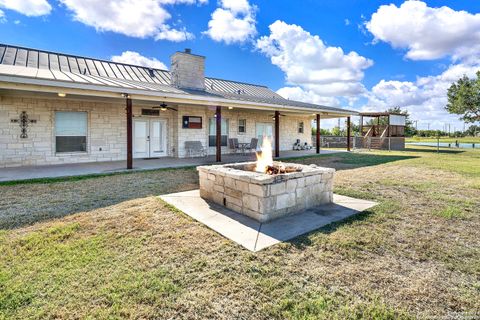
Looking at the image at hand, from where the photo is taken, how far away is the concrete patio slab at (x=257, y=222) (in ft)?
11.0

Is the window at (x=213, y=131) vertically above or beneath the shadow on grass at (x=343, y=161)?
above

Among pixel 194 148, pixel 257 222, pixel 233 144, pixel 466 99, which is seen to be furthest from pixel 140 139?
pixel 466 99

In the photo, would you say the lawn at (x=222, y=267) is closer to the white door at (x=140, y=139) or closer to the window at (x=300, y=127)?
the white door at (x=140, y=139)

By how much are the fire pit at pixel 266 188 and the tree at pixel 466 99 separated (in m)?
30.6

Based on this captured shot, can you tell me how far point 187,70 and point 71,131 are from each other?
593 centimetres

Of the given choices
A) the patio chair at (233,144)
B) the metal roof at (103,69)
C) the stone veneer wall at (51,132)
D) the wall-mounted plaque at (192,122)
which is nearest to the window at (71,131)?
the stone veneer wall at (51,132)

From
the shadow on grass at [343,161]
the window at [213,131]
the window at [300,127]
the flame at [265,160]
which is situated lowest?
the shadow on grass at [343,161]

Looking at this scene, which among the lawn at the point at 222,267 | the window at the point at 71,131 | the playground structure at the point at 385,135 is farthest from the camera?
the playground structure at the point at 385,135

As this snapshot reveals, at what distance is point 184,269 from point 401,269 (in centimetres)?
220

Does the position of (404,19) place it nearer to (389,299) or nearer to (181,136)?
(181,136)

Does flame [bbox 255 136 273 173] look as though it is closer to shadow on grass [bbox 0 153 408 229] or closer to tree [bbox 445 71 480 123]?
shadow on grass [bbox 0 153 408 229]

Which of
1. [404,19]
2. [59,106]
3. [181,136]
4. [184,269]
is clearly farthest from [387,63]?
[184,269]

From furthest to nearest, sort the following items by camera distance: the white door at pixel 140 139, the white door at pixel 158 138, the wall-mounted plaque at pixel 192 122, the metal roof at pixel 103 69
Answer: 1. the wall-mounted plaque at pixel 192 122
2. the white door at pixel 158 138
3. the white door at pixel 140 139
4. the metal roof at pixel 103 69

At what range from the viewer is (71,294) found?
2180 millimetres
